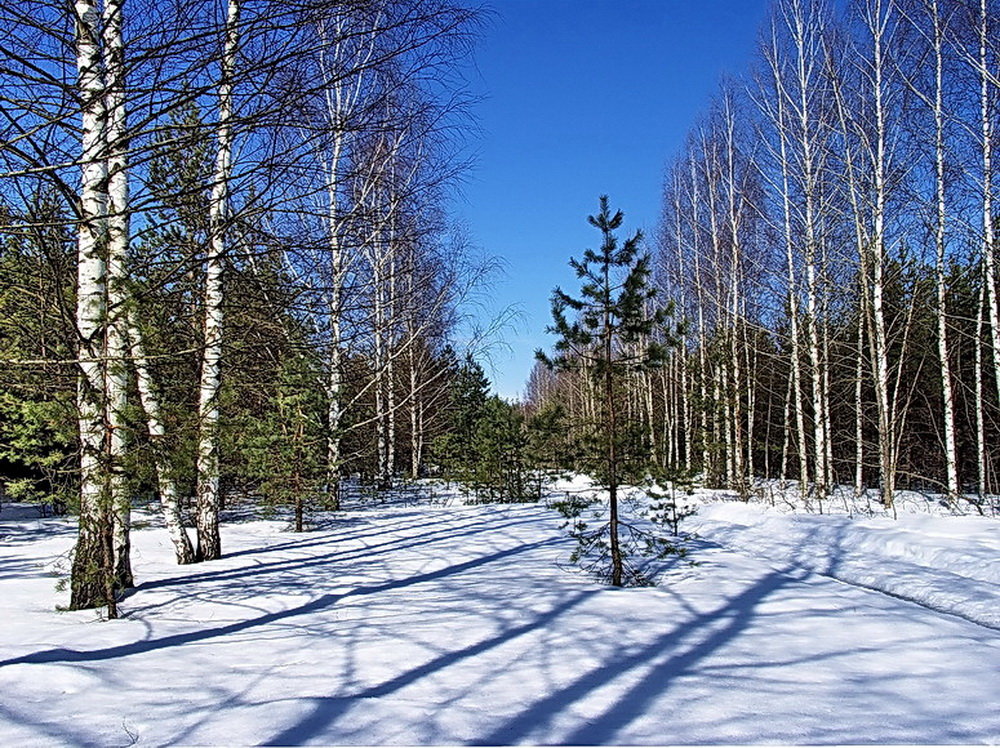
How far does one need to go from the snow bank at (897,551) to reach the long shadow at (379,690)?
12.7 feet

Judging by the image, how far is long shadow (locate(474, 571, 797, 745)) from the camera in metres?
2.39

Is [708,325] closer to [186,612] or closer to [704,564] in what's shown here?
[704,564]

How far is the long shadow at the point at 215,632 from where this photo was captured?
3.17 m

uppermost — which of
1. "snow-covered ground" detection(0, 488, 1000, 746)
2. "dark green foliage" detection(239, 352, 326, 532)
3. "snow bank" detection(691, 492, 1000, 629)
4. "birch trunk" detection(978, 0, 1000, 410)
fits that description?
"birch trunk" detection(978, 0, 1000, 410)

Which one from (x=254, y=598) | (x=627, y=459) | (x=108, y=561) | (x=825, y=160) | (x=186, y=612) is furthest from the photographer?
(x=825, y=160)

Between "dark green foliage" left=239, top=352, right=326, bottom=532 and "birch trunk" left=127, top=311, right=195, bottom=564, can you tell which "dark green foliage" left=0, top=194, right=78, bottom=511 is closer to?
"birch trunk" left=127, top=311, right=195, bottom=564

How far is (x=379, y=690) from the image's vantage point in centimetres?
281

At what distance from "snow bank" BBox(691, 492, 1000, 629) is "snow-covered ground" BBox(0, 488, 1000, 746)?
6 centimetres

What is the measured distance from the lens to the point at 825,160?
12.4 m

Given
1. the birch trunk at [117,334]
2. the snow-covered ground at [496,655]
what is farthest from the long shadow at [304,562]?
the birch trunk at [117,334]

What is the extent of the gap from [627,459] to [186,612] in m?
4.13

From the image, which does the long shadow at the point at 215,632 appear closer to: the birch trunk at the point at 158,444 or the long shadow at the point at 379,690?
the birch trunk at the point at 158,444

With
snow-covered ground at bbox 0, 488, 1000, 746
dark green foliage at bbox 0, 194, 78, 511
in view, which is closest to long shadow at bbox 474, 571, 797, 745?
snow-covered ground at bbox 0, 488, 1000, 746

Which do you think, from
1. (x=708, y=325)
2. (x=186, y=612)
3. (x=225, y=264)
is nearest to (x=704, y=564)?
(x=186, y=612)
